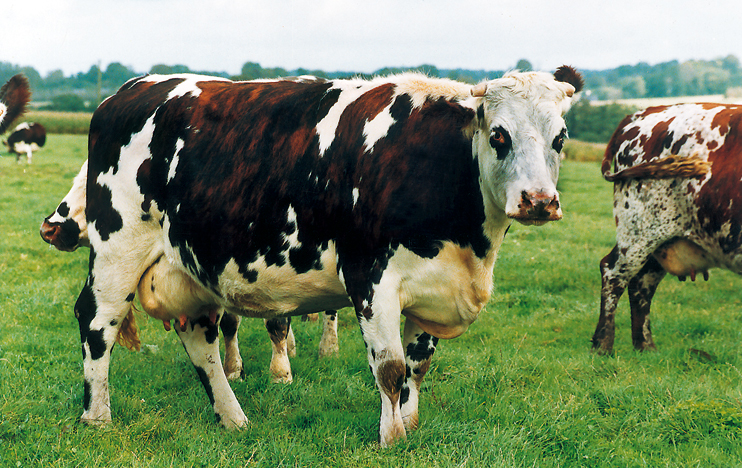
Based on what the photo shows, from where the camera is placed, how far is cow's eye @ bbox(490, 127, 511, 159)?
307 centimetres

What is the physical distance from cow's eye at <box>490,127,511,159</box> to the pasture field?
1.73 m

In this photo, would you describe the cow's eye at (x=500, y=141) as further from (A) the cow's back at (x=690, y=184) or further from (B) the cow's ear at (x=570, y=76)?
(A) the cow's back at (x=690, y=184)

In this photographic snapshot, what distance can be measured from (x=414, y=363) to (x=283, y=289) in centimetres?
101

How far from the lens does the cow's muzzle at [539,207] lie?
287 cm

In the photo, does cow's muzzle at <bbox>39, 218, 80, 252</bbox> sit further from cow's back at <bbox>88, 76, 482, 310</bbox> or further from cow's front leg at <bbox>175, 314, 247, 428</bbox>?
cow's front leg at <bbox>175, 314, 247, 428</bbox>

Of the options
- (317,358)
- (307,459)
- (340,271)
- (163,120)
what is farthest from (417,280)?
(317,358)

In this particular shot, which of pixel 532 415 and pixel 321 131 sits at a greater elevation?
pixel 321 131

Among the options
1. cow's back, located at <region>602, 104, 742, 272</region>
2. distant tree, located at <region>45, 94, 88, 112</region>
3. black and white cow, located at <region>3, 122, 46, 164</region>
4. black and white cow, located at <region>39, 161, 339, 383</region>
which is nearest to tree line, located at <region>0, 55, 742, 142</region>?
distant tree, located at <region>45, 94, 88, 112</region>

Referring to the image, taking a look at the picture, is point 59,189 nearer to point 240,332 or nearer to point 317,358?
point 240,332

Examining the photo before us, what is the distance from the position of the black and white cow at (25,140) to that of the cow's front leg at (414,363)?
896 inches

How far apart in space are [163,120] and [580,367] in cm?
408

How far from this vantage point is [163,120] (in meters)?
3.99

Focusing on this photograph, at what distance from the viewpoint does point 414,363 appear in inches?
157

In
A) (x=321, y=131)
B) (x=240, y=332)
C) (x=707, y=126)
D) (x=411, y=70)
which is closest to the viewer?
(x=321, y=131)
